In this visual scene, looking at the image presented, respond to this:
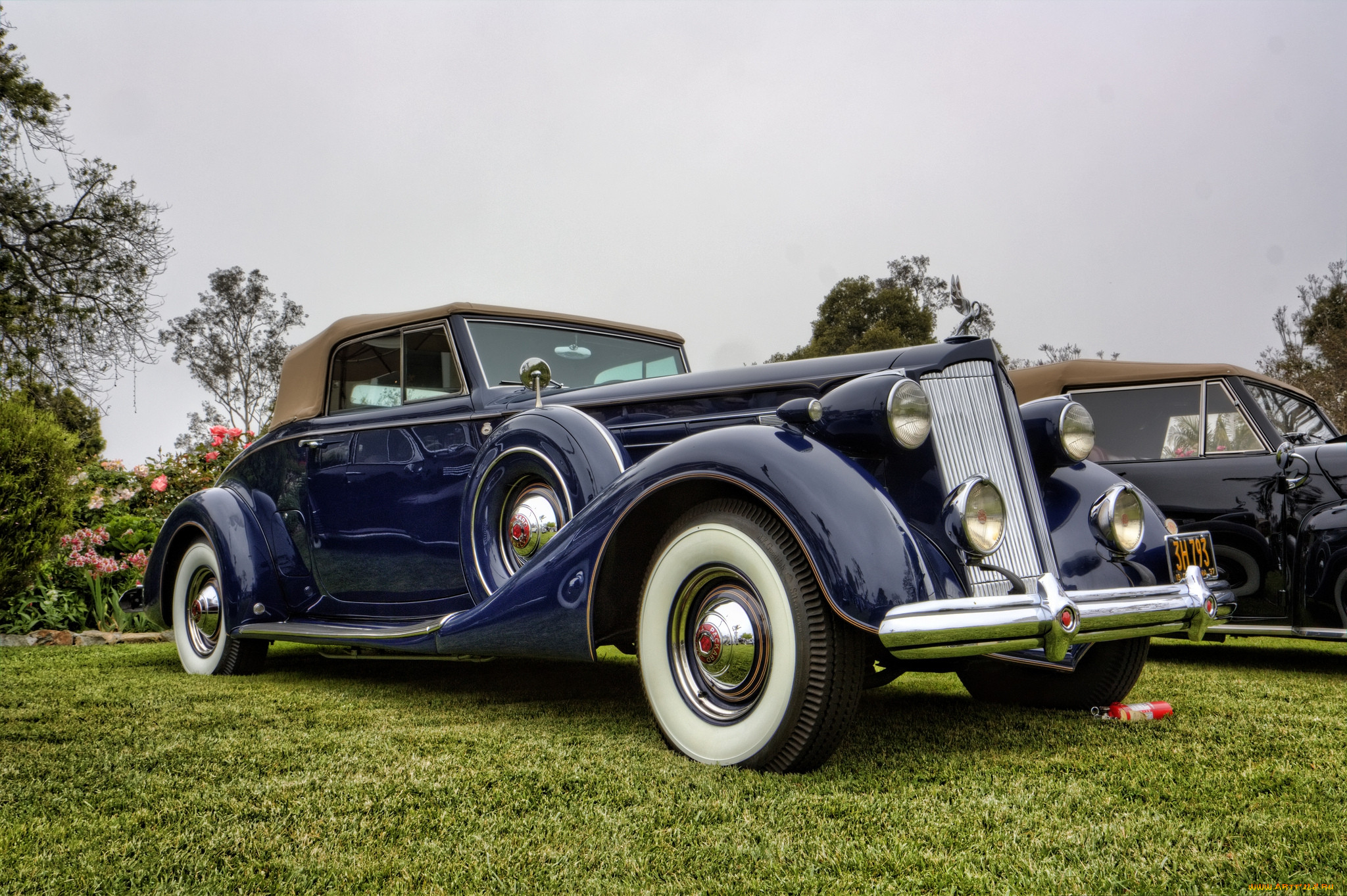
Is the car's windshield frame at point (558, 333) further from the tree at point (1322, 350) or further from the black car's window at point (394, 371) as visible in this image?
the tree at point (1322, 350)

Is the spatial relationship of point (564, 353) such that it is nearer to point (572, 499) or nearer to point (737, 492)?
point (572, 499)

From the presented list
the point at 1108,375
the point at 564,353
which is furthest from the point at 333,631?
the point at 1108,375

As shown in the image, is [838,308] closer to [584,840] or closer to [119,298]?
[119,298]

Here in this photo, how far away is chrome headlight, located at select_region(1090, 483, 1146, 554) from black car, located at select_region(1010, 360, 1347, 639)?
2.64m

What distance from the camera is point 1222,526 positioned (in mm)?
5504

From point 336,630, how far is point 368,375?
4.37 feet

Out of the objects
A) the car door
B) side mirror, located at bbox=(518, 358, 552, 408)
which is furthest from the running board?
the car door

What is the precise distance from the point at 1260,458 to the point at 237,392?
32.2 metres

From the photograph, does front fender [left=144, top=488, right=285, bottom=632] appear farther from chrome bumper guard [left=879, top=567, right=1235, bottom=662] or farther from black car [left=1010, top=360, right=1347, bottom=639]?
black car [left=1010, top=360, right=1347, bottom=639]

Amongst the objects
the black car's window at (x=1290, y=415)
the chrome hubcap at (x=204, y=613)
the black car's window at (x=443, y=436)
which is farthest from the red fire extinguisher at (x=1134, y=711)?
the chrome hubcap at (x=204, y=613)

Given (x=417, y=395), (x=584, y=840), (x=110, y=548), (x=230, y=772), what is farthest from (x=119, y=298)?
(x=584, y=840)

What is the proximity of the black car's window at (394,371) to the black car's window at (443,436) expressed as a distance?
0.19 m

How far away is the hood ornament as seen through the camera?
3281 mm

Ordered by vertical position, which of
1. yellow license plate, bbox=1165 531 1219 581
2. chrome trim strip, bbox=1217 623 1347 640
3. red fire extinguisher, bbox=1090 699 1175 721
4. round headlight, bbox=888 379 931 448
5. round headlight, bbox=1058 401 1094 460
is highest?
round headlight, bbox=888 379 931 448
